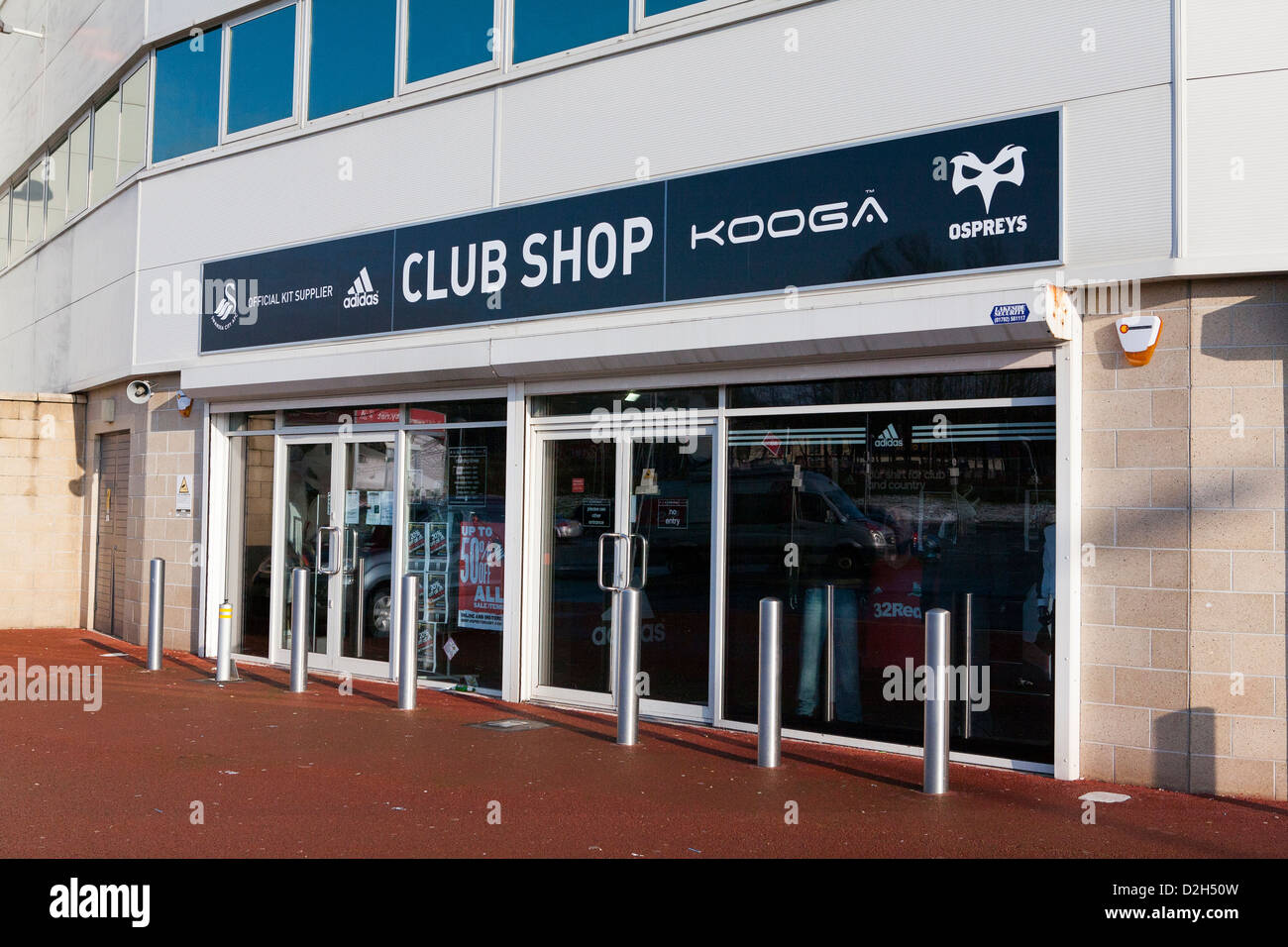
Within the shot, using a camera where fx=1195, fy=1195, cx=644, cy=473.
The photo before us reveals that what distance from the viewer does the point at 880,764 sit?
7344 mm

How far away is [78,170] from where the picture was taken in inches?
617

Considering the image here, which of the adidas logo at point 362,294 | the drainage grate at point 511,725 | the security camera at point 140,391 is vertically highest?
the adidas logo at point 362,294

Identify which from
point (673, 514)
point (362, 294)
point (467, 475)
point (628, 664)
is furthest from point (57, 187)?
point (628, 664)

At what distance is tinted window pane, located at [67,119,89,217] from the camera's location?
50.3ft

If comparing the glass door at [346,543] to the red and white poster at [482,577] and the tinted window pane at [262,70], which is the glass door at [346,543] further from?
the tinted window pane at [262,70]

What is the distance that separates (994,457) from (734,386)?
1956 mm

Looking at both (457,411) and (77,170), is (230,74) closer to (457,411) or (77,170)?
(77,170)

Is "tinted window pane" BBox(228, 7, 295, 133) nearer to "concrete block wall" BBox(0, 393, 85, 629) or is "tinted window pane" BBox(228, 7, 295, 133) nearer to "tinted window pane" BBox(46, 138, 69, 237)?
"concrete block wall" BBox(0, 393, 85, 629)

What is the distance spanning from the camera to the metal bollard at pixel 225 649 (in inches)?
396

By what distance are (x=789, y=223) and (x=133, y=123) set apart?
9192 mm

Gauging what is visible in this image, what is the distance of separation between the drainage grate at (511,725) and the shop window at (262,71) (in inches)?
254

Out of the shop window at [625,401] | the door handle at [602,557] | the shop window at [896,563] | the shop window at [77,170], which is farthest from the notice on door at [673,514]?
the shop window at [77,170]

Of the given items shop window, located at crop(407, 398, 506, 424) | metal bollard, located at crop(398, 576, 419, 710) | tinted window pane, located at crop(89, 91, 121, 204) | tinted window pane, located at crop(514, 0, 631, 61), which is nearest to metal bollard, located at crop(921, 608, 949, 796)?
metal bollard, located at crop(398, 576, 419, 710)

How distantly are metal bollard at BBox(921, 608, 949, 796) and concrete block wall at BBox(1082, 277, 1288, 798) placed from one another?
1.04 meters
